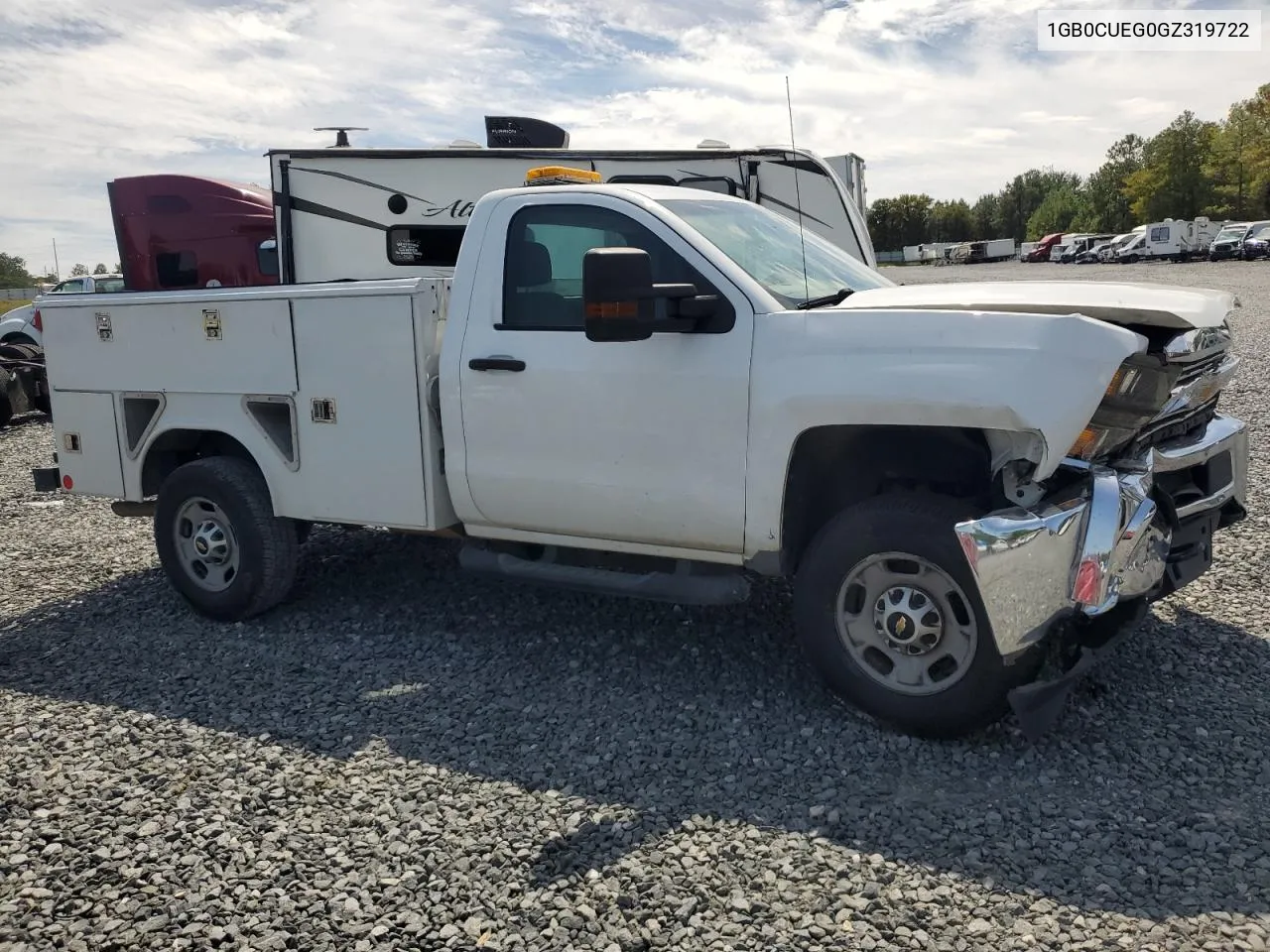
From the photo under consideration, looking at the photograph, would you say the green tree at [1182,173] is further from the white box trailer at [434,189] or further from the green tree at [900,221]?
the white box trailer at [434,189]

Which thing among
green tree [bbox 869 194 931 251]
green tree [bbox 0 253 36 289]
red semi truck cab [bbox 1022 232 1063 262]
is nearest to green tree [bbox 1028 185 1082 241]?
green tree [bbox 869 194 931 251]

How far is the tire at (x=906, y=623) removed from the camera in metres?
3.90

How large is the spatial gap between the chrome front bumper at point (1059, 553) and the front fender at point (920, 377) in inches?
7.8

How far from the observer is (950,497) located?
404 cm

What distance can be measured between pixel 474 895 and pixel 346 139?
300 inches

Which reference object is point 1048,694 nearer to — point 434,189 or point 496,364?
point 496,364

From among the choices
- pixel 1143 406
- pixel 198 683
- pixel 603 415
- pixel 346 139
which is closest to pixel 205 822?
pixel 198 683

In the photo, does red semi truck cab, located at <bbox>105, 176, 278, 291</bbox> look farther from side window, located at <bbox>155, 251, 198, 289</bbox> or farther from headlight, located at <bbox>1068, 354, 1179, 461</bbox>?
headlight, located at <bbox>1068, 354, 1179, 461</bbox>

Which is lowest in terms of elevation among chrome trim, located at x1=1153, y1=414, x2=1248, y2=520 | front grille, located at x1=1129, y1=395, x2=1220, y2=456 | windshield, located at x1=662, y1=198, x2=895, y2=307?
chrome trim, located at x1=1153, y1=414, x2=1248, y2=520

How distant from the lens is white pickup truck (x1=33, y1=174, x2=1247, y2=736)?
3.73 meters

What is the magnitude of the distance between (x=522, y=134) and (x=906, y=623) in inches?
272

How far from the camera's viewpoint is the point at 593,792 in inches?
150

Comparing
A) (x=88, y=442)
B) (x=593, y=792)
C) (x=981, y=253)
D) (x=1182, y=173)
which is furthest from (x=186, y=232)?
(x=1182, y=173)

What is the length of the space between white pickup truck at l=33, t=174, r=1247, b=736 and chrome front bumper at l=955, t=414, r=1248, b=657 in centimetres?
1
